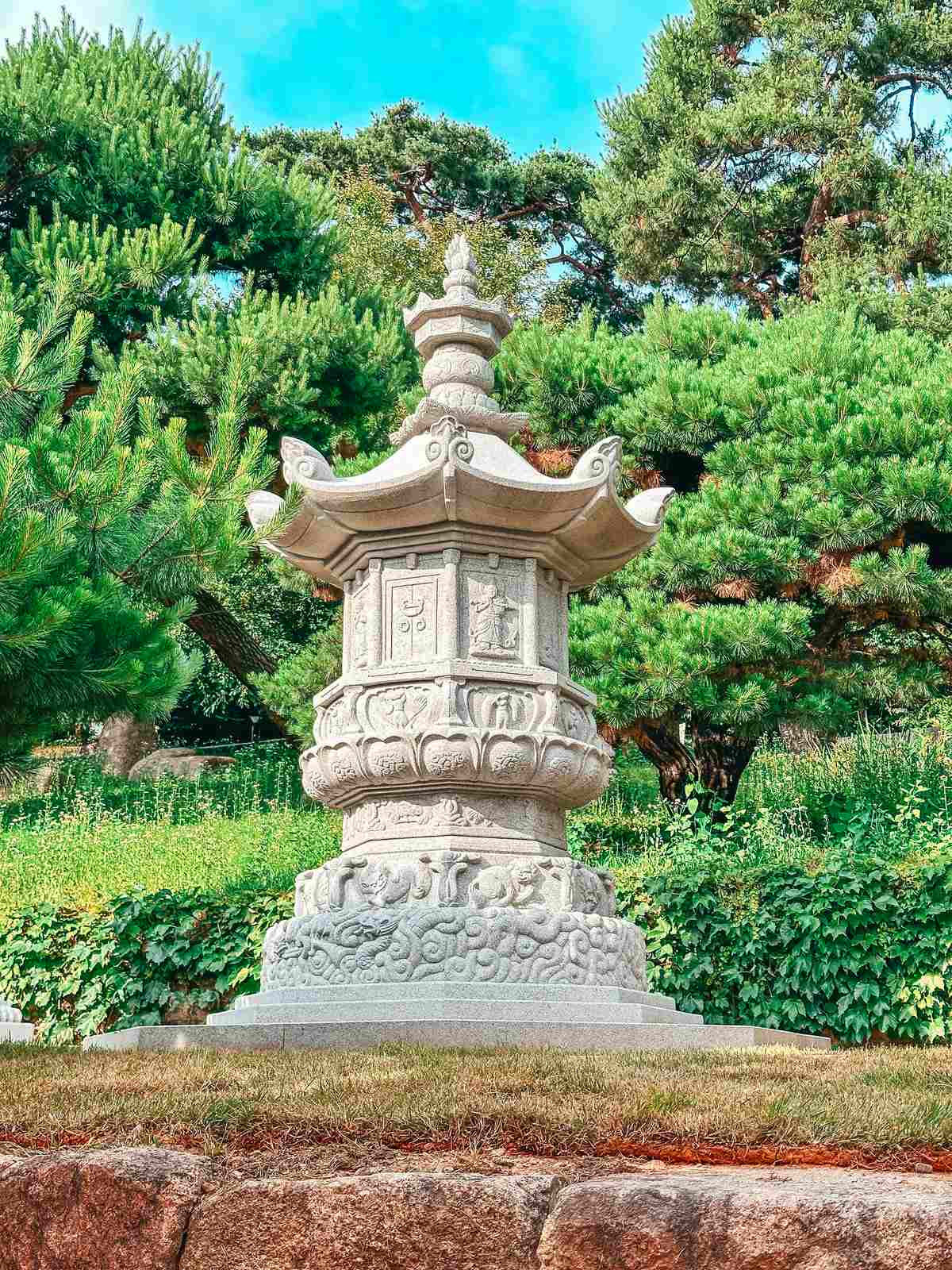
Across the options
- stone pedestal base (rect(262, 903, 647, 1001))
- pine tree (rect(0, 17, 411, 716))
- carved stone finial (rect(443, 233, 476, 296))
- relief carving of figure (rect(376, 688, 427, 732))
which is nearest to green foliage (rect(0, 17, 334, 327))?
pine tree (rect(0, 17, 411, 716))

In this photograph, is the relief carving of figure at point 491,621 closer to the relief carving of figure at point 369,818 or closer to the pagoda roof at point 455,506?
the pagoda roof at point 455,506

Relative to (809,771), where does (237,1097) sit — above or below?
below

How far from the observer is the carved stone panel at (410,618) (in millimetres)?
6906

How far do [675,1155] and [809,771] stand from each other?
36.1 feet

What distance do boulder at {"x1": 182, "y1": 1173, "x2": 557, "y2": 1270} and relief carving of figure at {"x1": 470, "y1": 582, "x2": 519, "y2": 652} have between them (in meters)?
4.50

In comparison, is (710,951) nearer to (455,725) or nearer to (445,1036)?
(455,725)

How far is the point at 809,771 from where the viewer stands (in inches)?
527

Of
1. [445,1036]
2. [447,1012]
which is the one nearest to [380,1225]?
[445,1036]

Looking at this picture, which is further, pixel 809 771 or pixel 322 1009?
pixel 809 771

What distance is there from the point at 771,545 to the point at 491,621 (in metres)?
5.06

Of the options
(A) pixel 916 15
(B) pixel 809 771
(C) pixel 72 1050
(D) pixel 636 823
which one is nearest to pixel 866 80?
(A) pixel 916 15

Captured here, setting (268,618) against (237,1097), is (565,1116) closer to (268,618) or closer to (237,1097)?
(237,1097)

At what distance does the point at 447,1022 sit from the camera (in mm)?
5480

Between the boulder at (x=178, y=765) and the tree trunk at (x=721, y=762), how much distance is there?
743 cm
